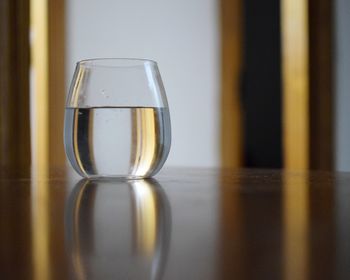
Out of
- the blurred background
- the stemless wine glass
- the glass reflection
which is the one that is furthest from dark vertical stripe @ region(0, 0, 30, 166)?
the glass reflection

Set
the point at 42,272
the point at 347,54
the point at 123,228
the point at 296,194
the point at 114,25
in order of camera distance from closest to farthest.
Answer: the point at 42,272
the point at 123,228
the point at 296,194
the point at 347,54
the point at 114,25

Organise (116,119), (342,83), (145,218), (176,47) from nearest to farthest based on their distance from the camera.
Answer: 1. (145,218)
2. (116,119)
3. (342,83)
4. (176,47)

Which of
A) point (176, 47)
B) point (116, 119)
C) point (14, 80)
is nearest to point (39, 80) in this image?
point (14, 80)

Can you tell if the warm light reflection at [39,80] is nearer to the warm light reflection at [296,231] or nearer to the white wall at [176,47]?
the white wall at [176,47]

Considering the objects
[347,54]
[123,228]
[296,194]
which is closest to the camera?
[123,228]

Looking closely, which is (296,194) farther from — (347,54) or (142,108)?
(347,54)

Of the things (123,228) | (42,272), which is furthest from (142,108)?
(42,272)

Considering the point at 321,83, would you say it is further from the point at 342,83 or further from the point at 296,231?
the point at 296,231
